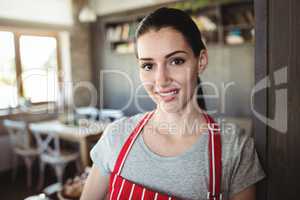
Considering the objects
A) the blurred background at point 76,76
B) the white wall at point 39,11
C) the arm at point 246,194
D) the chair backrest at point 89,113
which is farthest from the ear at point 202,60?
the white wall at point 39,11

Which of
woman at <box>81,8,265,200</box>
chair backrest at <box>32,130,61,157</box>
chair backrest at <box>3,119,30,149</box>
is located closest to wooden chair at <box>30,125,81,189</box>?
chair backrest at <box>32,130,61,157</box>

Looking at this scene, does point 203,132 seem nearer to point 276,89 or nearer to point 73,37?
point 276,89

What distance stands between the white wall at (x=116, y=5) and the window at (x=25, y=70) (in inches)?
36.7

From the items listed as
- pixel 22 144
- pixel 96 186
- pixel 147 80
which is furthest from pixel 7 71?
pixel 147 80

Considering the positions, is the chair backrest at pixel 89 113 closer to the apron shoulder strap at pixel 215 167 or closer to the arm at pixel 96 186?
the arm at pixel 96 186

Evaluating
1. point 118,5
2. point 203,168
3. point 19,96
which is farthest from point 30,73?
point 203,168

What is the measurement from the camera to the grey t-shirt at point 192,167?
77 centimetres

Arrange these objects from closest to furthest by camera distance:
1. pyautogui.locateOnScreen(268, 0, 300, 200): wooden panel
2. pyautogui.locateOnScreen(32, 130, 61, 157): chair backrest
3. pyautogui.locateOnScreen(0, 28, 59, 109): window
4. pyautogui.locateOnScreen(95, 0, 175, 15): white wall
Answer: pyautogui.locateOnScreen(268, 0, 300, 200): wooden panel < pyautogui.locateOnScreen(32, 130, 61, 157): chair backrest < pyautogui.locateOnScreen(0, 28, 59, 109): window < pyautogui.locateOnScreen(95, 0, 175, 15): white wall

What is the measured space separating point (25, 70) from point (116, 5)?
168cm

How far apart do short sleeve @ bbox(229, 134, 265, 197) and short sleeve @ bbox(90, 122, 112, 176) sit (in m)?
0.40

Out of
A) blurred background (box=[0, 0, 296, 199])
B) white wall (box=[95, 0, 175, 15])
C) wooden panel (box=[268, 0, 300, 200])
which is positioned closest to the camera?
wooden panel (box=[268, 0, 300, 200])

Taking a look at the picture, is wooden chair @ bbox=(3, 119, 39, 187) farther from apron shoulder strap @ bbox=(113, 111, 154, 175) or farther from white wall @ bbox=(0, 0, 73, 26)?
apron shoulder strap @ bbox=(113, 111, 154, 175)

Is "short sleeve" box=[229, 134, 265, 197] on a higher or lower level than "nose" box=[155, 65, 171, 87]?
lower

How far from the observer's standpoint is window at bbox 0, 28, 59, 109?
3.76 metres
